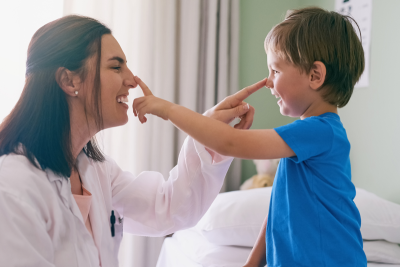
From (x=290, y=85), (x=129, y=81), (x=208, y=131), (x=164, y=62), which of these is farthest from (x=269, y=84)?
(x=164, y=62)

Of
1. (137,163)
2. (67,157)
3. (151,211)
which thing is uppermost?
(67,157)

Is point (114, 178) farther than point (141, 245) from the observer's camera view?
No

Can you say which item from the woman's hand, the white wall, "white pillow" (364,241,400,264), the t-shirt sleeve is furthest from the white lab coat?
the white wall

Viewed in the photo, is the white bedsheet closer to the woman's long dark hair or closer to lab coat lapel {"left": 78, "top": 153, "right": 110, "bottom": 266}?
lab coat lapel {"left": 78, "top": 153, "right": 110, "bottom": 266}

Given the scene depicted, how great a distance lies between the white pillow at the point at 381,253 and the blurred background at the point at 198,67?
452mm

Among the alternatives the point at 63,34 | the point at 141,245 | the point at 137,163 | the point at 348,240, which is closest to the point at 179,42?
the point at 137,163

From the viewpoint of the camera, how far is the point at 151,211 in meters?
1.25

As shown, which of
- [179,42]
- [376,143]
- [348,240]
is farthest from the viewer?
[179,42]

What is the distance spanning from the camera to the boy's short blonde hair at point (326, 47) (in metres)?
0.96

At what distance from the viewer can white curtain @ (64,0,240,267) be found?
222cm

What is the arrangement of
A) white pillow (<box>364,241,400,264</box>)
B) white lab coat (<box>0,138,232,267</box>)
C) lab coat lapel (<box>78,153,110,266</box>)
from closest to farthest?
white lab coat (<box>0,138,232,267</box>)
lab coat lapel (<box>78,153,110,266</box>)
white pillow (<box>364,241,400,264</box>)

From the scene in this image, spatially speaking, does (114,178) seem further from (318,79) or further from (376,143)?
(376,143)

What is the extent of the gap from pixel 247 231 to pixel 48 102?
893mm

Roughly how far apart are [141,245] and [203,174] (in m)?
1.24
